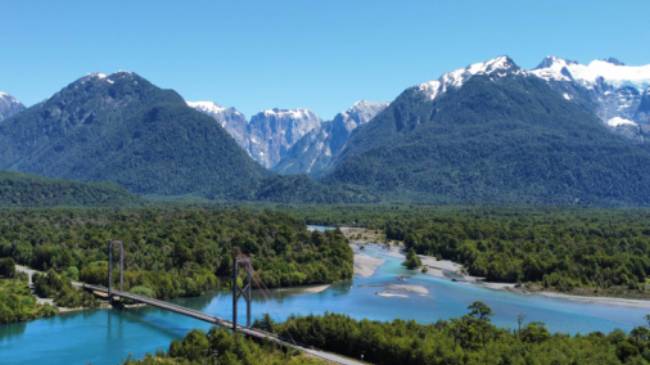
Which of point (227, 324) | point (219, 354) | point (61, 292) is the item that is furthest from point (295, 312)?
point (61, 292)

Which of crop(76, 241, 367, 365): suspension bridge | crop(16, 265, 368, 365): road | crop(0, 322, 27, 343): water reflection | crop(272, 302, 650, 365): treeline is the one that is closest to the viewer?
crop(272, 302, 650, 365): treeline

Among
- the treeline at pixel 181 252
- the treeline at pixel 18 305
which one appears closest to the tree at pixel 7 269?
the treeline at pixel 181 252

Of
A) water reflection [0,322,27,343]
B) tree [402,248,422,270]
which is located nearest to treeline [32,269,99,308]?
water reflection [0,322,27,343]

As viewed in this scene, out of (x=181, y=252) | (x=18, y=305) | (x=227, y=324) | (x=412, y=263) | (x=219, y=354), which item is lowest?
(x=219, y=354)

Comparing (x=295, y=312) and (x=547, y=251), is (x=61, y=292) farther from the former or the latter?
(x=547, y=251)

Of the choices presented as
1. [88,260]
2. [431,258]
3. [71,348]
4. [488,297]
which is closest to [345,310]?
[488,297]

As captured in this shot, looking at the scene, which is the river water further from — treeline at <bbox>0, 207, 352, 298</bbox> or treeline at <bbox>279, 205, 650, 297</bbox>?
treeline at <bbox>279, 205, 650, 297</bbox>

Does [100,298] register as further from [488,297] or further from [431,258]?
[431,258]
